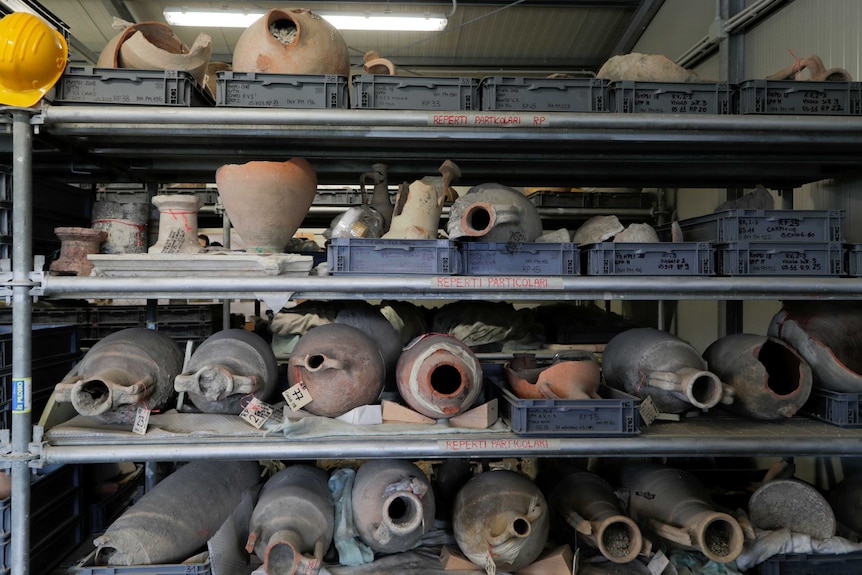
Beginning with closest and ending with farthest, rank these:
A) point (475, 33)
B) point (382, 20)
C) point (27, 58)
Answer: point (27, 58) → point (382, 20) → point (475, 33)

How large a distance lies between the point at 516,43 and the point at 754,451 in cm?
535

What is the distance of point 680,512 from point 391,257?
1.67 m

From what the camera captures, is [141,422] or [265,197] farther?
[265,197]

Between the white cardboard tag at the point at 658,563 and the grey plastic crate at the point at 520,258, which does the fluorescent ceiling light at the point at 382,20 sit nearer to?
the grey plastic crate at the point at 520,258

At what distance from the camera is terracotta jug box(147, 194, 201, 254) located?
252 centimetres

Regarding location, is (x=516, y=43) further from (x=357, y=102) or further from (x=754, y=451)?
(x=754, y=451)

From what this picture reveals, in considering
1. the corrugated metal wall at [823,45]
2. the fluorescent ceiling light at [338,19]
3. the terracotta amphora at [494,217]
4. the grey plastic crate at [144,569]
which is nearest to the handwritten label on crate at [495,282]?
the terracotta amphora at [494,217]

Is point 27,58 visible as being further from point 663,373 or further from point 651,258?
point 663,373

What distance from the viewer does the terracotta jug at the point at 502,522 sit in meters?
2.23

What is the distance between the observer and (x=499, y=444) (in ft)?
7.35

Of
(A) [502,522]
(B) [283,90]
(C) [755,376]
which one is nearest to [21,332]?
(B) [283,90]

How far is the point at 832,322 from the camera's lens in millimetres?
2588

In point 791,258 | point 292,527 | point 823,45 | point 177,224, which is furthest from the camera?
point 823,45

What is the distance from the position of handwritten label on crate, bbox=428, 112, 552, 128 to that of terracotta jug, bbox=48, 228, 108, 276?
1.65 meters
